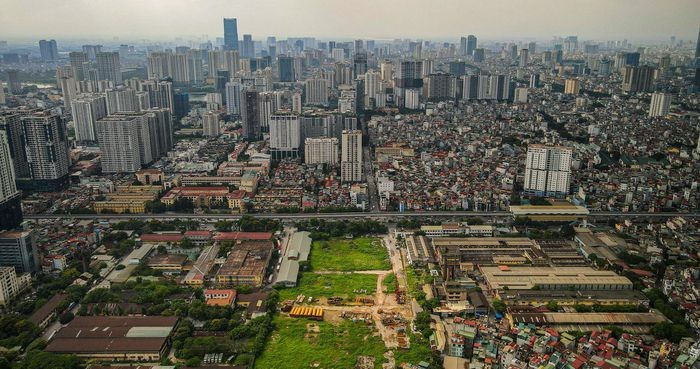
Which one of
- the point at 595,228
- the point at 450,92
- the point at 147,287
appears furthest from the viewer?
the point at 450,92

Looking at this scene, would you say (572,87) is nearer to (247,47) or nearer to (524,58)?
(524,58)

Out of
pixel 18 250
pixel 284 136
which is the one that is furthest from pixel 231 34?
pixel 18 250

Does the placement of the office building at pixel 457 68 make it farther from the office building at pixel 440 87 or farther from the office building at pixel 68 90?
the office building at pixel 68 90

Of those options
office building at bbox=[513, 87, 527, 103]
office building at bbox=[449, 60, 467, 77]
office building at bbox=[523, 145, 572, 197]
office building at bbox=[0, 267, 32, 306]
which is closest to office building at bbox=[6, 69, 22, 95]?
office building at bbox=[0, 267, 32, 306]

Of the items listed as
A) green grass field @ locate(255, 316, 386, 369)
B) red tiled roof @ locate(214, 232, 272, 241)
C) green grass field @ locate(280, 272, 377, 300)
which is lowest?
green grass field @ locate(280, 272, 377, 300)

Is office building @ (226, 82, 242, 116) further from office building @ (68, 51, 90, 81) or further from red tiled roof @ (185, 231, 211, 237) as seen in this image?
red tiled roof @ (185, 231, 211, 237)

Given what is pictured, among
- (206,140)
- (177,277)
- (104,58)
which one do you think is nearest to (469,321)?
(177,277)

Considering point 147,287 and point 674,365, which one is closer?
point 674,365

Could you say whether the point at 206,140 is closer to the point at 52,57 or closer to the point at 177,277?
the point at 177,277
